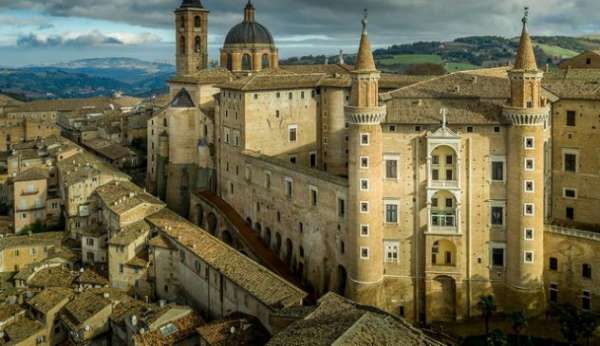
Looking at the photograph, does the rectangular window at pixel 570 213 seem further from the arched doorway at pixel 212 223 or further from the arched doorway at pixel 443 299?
the arched doorway at pixel 212 223

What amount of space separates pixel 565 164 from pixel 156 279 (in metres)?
30.6

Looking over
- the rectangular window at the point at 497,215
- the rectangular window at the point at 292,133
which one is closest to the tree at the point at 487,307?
the rectangular window at the point at 497,215

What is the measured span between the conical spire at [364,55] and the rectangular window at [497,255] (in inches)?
537

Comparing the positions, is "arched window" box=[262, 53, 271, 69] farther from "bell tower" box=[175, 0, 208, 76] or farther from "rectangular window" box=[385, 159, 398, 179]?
"rectangular window" box=[385, 159, 398, 179]

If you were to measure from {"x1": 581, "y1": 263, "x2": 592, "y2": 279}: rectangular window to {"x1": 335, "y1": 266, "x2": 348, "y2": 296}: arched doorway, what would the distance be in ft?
48.7

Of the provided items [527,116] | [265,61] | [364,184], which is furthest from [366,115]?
[265,61]

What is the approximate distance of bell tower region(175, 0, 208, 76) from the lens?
72.0 m

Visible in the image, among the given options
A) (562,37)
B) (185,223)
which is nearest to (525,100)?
(185,223)

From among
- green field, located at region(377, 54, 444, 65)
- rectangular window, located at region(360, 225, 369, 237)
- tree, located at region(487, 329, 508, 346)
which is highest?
green field, located at region(377, 54, 444, 65)

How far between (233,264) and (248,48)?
3516cm

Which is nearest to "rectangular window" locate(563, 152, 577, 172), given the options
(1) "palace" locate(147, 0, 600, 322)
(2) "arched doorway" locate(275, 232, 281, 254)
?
(1) "palace" locate(147, 0, 600, 322)

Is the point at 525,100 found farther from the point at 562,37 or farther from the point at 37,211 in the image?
the point at 562,37

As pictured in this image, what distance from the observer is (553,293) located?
133 ft

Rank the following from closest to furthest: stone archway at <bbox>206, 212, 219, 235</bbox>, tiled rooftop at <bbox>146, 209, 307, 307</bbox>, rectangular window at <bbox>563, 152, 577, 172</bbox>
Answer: tiled rooftop at <bbox>146, 209, 307, 307</bbox> < rectangular window at <bbox>563, 152, 577, 172</bbox> < stone archway at <bbox>206, 212, 219, 235</bbox>
